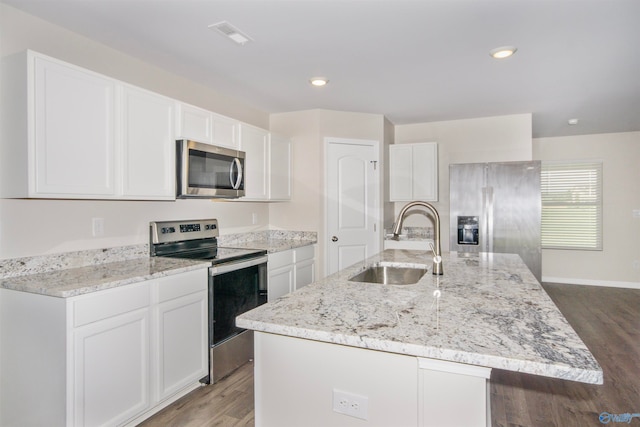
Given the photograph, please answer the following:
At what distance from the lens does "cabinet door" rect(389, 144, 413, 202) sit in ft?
15.6

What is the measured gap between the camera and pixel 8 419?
1970mm

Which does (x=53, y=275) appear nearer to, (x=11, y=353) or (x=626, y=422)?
(x=11, y=353)

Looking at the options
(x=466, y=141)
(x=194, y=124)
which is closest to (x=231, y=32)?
(x=194, y=124)

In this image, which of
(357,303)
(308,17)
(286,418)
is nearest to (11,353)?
(286,418)

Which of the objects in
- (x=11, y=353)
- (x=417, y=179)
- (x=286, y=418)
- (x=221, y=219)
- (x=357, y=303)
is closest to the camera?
(x=286, y=418)

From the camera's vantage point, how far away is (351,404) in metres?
1.19

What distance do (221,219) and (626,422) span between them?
3.33 metres

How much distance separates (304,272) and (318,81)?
6.26 ft

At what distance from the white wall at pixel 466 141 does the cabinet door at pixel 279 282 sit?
1.65m

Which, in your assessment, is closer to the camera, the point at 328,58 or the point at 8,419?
the point at 8,419

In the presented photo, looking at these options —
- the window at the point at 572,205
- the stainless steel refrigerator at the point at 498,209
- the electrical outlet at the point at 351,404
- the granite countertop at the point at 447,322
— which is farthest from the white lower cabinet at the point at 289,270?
the window at the point at 572,205

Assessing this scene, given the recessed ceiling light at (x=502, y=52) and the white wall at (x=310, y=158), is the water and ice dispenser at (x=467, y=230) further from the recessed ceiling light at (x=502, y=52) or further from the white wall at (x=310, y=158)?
the recessed ceiling light at (x=502, y=52)

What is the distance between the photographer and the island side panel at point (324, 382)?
113cm

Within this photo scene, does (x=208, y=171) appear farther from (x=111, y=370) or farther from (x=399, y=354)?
(x=399, y=354)
